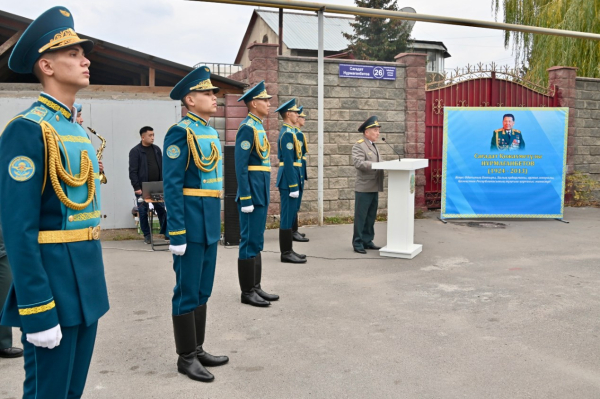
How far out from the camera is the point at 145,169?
348 inches

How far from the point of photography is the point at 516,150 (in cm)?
1098

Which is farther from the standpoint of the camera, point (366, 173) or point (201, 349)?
point (366, 173)

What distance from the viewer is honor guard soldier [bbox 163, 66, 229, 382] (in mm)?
3791

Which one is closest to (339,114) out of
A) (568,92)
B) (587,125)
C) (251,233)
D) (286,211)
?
Answer: (286,211)

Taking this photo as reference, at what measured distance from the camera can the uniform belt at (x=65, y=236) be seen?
235cm

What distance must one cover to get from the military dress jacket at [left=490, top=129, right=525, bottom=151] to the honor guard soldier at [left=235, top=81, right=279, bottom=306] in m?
6.61

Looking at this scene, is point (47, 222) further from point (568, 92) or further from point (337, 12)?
point (568, 92)

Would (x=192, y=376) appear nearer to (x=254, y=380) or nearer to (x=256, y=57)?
(x=254, y=380)

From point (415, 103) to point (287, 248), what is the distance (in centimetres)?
541

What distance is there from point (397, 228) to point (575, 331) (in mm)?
3315

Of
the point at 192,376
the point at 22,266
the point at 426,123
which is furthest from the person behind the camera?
the point at 426,123

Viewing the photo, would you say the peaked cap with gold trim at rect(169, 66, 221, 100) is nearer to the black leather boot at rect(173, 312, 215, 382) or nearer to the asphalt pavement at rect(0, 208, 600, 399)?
the black leather boot at rect(173, 312, 215, 382)

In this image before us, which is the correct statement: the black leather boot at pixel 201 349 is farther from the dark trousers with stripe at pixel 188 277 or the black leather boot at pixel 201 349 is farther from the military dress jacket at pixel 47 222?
the military dress jacket at pixel 47 222

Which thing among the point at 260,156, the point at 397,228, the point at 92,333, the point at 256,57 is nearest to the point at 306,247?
the point at 397,228
